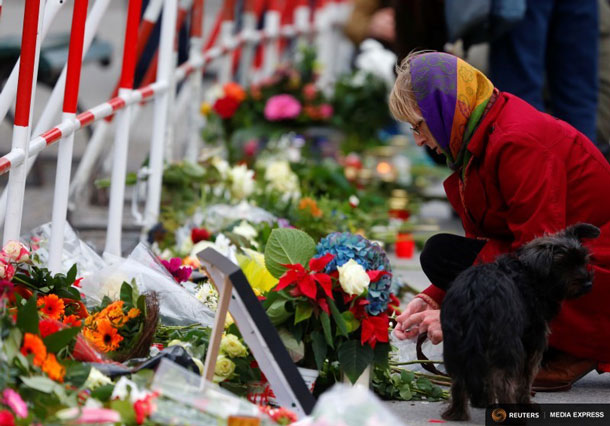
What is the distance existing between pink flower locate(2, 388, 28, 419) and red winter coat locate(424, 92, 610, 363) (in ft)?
4.77

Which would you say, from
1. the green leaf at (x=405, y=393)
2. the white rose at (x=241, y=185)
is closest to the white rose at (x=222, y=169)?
the white rose at (x=241, y=185)

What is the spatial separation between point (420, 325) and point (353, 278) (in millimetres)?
358

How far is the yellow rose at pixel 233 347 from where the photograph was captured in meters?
2.95

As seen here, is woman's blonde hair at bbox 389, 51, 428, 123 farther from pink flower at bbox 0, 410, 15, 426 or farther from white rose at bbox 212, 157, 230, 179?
white rose at bbox 212, 157, 230, 179

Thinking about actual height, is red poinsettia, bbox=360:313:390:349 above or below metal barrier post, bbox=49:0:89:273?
below

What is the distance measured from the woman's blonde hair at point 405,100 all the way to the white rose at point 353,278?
1.81ft

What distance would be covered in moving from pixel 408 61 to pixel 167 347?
1.09 meters

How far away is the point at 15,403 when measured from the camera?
2.23 metres

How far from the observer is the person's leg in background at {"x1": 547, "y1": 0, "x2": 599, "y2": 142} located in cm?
557

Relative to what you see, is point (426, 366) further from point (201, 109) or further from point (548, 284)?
point (201, 109)

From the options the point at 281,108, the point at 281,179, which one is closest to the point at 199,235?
the point at 281,179

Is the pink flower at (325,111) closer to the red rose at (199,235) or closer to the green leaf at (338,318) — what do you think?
the red rose at (199,235)

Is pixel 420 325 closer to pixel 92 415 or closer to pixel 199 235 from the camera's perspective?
pixel 92 415

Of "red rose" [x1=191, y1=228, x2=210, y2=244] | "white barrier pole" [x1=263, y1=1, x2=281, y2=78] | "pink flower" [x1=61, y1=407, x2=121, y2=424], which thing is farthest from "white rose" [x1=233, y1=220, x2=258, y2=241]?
"white barrier pole" [x1=263, y1=1, x2=281, y2=78]
